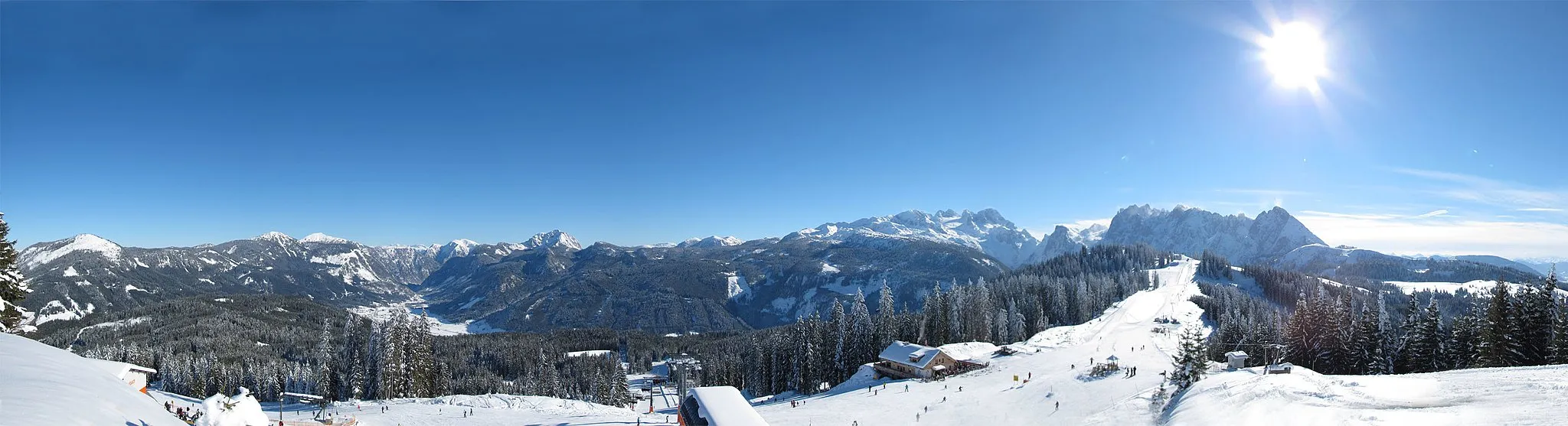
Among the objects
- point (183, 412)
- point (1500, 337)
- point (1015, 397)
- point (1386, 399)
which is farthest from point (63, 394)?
point (1500, 337)

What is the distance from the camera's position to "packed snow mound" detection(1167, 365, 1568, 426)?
846 inches

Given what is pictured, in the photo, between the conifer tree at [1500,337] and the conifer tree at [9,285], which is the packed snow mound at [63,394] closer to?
the conifer tree at [9,285]

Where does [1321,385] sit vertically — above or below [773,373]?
above

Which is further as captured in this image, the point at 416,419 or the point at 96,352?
the point at 96,352

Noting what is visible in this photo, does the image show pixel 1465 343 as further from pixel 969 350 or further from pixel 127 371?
pixel 127 371

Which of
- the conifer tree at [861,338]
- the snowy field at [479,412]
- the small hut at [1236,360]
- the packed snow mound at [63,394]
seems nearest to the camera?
the packed snow mound at [63,394]

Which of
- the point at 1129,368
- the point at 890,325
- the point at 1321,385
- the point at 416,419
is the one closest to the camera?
the point at 1321,385

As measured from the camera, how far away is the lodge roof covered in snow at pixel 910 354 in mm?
76688

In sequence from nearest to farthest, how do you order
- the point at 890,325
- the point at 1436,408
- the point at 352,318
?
the point at 1436,408 → the point at 352,318 → the point at 890,325

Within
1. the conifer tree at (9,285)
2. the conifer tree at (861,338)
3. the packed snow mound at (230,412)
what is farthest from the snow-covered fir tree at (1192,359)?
the conifer tree at (9,285)

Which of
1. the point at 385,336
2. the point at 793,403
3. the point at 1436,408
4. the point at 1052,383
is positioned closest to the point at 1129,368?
the point at 1052,383

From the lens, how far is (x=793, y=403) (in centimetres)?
6100

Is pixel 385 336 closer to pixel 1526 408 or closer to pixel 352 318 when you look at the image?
pixel 352 318

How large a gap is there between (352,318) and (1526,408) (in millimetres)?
102081
